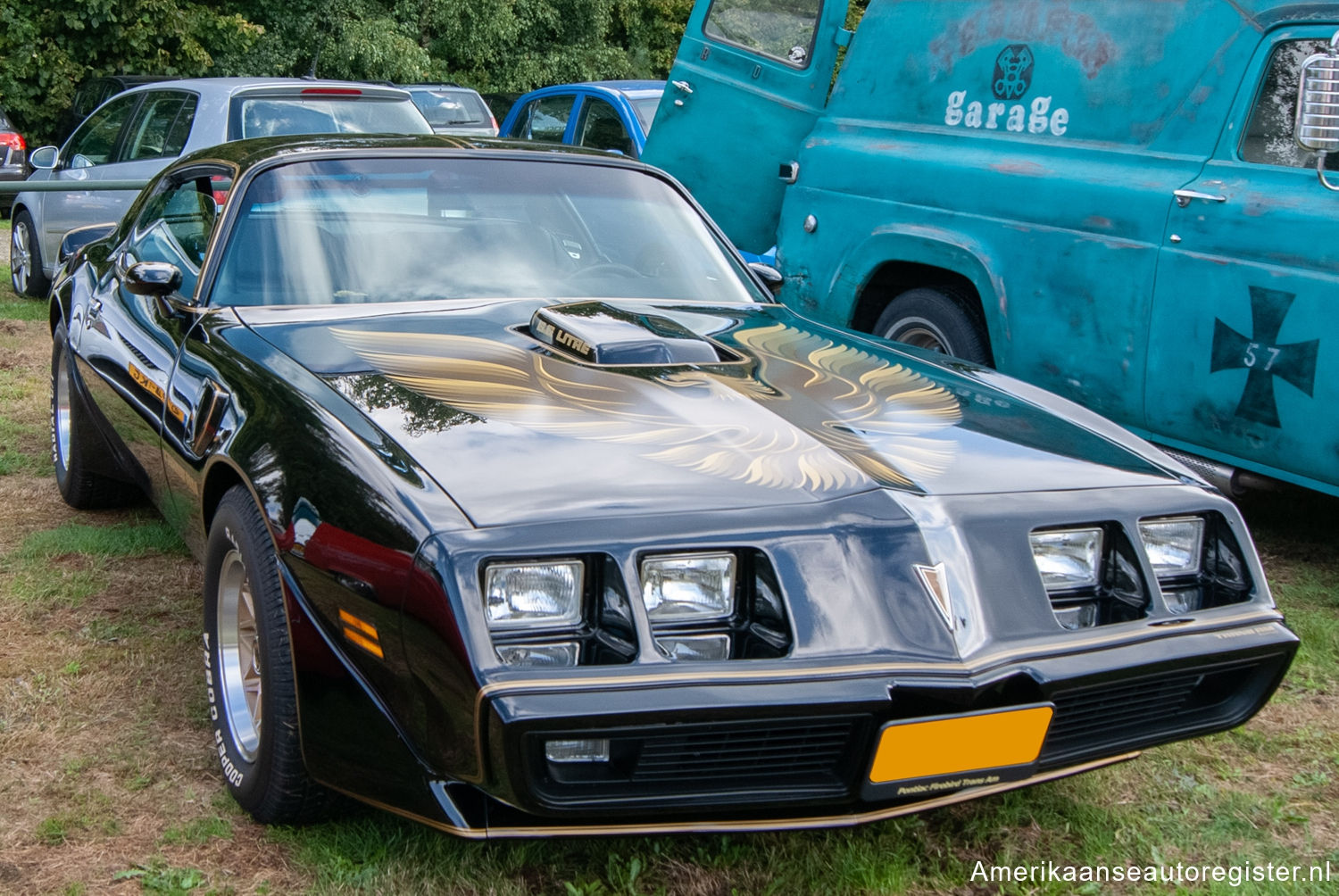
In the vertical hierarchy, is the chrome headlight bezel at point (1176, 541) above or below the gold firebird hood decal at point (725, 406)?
below

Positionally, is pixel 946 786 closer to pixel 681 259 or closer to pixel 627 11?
pixel 681 259

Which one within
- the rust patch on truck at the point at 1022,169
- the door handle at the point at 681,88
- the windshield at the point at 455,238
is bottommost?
the windshield at the point at 455,238

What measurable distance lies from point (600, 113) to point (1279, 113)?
6.03 metres

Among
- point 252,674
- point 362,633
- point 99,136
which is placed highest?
point 362,633

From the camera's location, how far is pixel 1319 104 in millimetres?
3900

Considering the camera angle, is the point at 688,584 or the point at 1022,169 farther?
the point at 1022,169

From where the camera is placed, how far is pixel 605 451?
239cm

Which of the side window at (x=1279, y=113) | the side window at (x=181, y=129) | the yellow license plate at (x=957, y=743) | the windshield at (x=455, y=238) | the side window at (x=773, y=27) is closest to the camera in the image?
the yellow license plate at (x=957, y=743)

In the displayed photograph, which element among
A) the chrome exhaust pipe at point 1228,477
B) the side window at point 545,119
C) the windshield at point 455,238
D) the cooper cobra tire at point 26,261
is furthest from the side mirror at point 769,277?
the cooper cobra tire at point 26,261

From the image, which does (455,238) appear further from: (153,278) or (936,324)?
(936,324)

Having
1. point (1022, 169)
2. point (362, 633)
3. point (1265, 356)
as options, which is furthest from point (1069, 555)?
point (1022, 169)

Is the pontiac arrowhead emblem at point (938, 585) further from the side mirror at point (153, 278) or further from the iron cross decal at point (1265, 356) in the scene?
the iron cross decal at point (1265, 356)

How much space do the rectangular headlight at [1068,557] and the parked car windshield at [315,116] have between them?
5.99 metres

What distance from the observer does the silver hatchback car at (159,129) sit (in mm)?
7707
